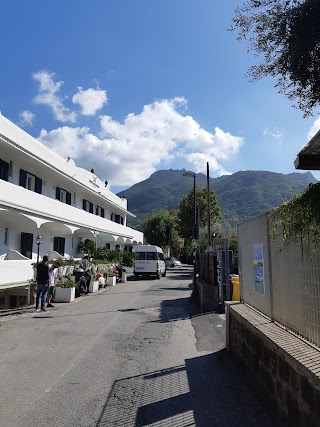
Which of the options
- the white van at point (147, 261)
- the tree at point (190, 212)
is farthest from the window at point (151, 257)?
the tree at point (190, 212)

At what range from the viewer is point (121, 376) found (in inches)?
237

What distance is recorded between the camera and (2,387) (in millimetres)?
5445

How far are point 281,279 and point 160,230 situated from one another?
184 feet

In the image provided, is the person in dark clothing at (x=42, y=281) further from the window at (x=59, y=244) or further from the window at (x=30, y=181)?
the window at (x=59, y=244)

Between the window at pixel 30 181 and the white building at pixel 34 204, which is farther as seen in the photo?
the window at pixel 30 181

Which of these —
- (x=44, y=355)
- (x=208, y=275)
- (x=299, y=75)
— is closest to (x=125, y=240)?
(x=208, y=275)

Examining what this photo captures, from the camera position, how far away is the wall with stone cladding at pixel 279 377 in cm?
347

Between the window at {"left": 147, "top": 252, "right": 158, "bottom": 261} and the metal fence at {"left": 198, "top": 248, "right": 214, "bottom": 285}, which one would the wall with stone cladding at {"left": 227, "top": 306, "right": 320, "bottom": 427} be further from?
the window at {"left": 147, "top": 252, "right": 158, "bottom": 261}

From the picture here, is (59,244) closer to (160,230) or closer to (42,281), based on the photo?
(42,281)

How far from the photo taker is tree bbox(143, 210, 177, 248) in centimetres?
6125

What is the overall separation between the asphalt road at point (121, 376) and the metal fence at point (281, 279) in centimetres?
109

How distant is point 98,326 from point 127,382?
465 cm

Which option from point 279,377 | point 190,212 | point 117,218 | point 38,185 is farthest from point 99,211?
point 279,377

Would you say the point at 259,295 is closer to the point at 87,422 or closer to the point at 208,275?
the point at 87,422
